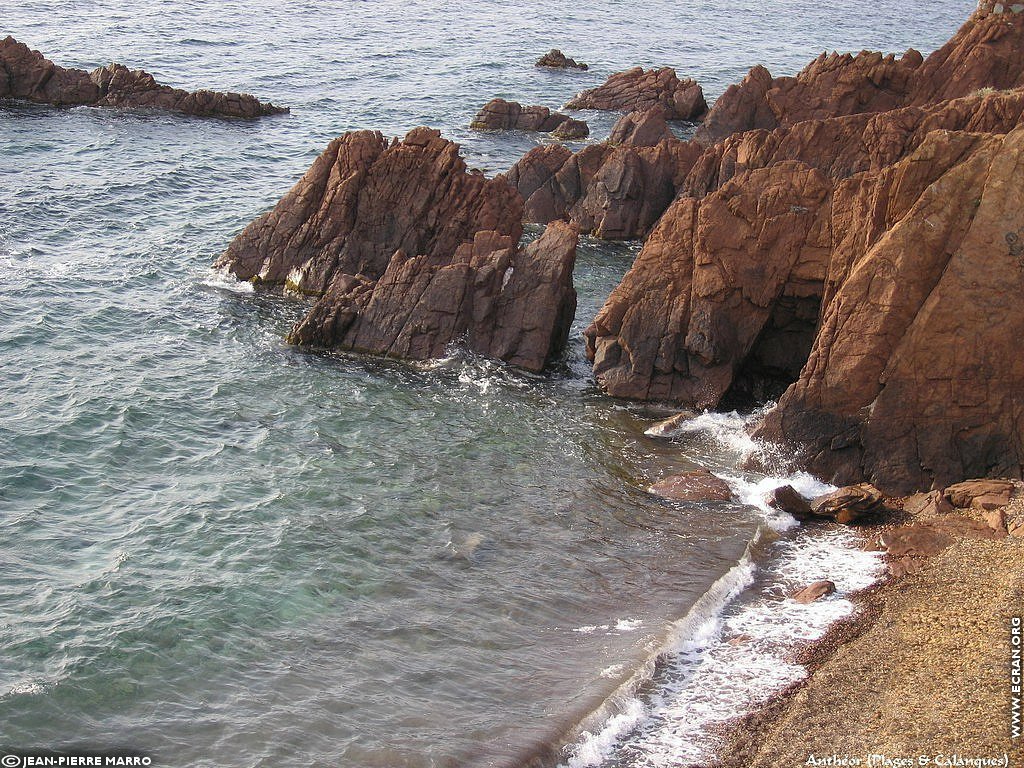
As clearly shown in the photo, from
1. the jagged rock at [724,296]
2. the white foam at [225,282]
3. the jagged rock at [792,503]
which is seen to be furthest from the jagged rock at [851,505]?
the white foam at [225,282]

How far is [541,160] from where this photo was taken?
4781cm

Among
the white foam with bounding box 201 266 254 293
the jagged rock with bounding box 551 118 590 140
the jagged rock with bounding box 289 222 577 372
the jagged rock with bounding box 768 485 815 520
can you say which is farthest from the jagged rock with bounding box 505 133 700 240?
the jagged rock with bounding box 768 485 815 520

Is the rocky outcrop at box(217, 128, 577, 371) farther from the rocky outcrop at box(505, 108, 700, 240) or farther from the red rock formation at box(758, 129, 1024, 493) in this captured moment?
the red rock formation at box(758, 129, 1024, 493)

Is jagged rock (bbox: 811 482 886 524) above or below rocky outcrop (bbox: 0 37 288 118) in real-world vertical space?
below

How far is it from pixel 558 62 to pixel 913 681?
63.6 meters

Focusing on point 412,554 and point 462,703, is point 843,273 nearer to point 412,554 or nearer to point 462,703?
point 412,554

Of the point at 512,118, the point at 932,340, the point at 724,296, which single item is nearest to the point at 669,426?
the point at 724,296

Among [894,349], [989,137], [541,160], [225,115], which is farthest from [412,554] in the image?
[225,115]

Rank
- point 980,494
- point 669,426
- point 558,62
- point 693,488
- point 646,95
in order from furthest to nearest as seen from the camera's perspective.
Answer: point 558,62
point 646,95
point 669,426
point 693,488
point 980,494

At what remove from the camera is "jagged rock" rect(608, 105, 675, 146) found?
53562 mm

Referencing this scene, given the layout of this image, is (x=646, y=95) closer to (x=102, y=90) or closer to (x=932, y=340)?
(x=102, y=90)

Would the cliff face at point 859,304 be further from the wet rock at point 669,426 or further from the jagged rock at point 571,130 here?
the jagged rock at point 571,130

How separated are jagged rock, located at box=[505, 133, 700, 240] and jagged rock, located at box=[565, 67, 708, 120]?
1642cm

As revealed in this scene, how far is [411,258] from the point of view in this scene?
115 ft
